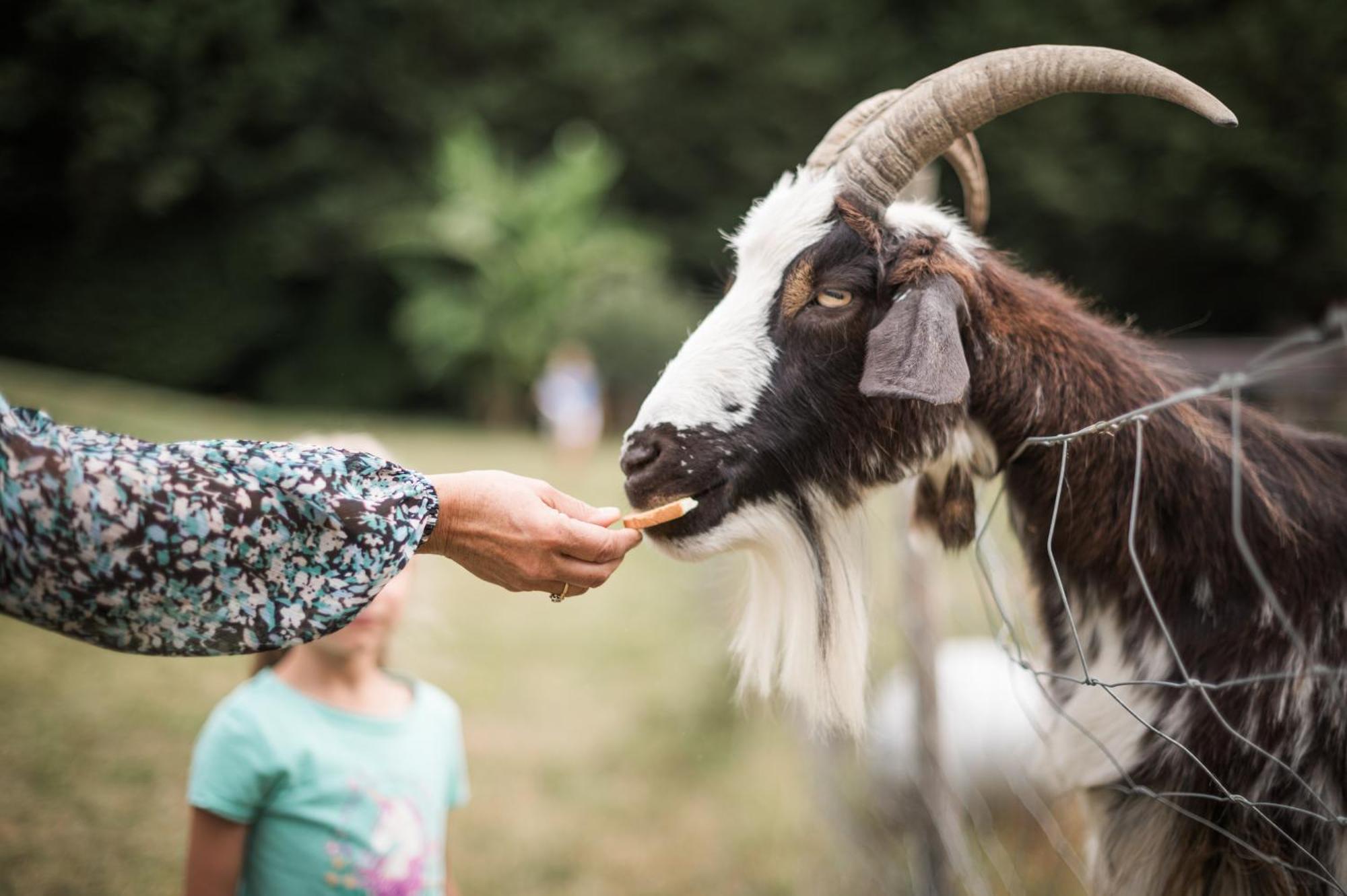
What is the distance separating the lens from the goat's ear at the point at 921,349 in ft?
5.49

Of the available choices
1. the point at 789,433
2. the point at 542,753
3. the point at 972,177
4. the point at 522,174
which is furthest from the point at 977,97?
the point at 522,174

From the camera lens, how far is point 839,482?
2.00 metres

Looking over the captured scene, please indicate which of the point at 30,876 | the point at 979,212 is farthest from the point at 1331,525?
the point at 30,876

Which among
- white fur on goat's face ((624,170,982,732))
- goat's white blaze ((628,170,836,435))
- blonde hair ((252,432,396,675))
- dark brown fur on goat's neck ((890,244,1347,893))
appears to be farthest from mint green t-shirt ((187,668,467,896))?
dark brown fur on goat's neck ((890,244,1347,893))

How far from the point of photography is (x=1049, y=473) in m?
1.90

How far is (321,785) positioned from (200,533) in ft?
2.72

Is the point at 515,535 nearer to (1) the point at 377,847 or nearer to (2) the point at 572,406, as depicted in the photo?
(1) the point at 377,847

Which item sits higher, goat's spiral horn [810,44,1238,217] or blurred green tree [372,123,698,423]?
blurred green tree [372,123,698,423]

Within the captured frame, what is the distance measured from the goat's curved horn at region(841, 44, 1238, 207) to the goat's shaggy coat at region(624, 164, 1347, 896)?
10 cm

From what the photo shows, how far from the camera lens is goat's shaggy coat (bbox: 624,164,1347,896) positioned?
5.68 ft

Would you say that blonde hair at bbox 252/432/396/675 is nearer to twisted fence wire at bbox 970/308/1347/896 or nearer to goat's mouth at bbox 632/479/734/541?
goat's mouth at bbox 632/479/734/541

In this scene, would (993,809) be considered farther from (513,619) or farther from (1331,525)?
(513,619)

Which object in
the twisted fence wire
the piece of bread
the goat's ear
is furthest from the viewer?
the piece of bread

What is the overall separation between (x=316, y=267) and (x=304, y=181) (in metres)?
2.02
